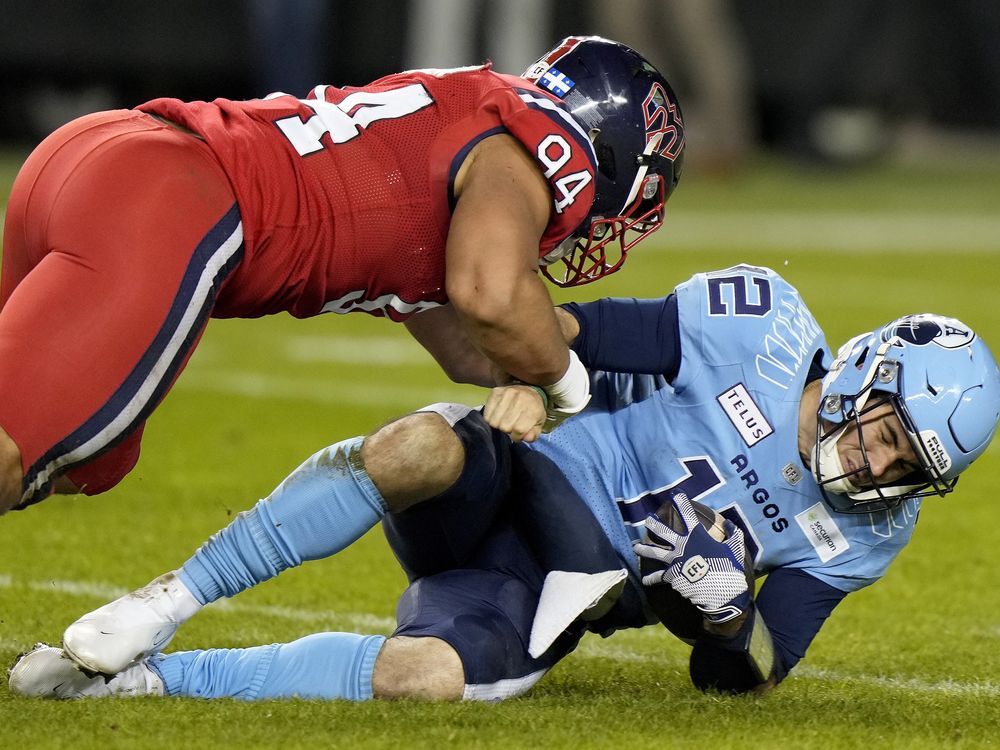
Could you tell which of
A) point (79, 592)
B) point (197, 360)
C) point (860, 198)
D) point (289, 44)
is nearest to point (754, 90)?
point (860, 198)

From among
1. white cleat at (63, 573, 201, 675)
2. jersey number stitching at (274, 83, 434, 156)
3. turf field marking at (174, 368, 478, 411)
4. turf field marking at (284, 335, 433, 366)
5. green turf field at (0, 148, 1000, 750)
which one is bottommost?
turf field marking at (284, 335, 433, 366)

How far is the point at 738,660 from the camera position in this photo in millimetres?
3463

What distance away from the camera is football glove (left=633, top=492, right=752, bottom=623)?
10.9 ft

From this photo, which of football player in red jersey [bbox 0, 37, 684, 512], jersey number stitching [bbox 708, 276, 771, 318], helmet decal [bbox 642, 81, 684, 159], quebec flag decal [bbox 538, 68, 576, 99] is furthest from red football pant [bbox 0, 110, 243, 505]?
jersey number stitching [bbox 708, 276, 771, 318]

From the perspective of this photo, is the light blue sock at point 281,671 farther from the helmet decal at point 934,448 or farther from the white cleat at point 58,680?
the helmet decal at point 934,448

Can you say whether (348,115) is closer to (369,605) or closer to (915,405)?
(915,405)

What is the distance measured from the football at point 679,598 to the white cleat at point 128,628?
87 centimetres

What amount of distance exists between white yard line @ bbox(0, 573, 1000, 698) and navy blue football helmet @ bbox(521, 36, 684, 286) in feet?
2.96

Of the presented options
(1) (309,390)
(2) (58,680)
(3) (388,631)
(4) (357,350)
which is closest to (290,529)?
(2) (58,680)

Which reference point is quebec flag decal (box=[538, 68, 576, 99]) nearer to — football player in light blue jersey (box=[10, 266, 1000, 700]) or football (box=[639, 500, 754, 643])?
football player in light blue jersey (box=[10, 266, 1000, 700])

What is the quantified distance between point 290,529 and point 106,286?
58cm

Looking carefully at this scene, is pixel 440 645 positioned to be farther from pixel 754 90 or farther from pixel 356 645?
pixel 754 90

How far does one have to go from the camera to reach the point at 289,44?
12211 millimetres

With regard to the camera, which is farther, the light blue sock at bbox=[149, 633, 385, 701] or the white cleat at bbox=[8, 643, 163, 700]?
the light blue sock at bbox=[149, 633, 385, 701]
